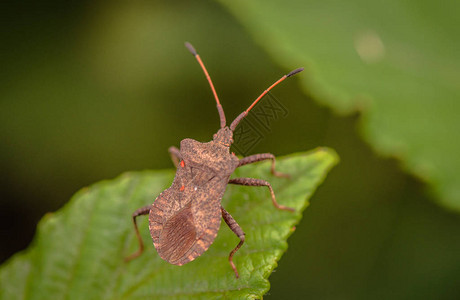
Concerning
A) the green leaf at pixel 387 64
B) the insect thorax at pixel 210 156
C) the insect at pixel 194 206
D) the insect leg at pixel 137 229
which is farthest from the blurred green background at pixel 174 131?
the insect leg at pixel 137 229

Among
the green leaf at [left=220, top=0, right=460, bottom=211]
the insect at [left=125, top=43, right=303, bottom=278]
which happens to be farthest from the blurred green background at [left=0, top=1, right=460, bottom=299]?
the insect at [left=125, top=43, right=303, bottom=278]

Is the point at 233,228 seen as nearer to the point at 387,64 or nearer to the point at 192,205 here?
the point at 192,205

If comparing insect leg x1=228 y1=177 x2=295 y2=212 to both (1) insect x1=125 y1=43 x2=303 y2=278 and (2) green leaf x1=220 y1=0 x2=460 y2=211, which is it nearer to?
(1) insect x1=125 y1=43 x2=303 y2=278

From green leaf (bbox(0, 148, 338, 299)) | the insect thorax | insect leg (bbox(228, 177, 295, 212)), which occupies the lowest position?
green leaf (bbox(0, 148, 338, 299))

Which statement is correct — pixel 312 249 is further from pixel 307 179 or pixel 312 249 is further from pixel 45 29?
pixel 45 29

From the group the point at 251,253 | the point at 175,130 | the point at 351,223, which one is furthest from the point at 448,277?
the point at 175,130

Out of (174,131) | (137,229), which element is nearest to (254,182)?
(137,229)

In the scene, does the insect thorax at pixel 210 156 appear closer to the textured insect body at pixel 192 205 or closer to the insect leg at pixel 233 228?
the textured insect body at pixel 192 205
